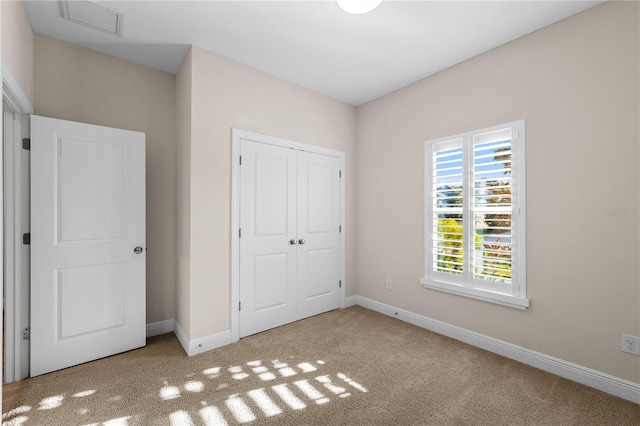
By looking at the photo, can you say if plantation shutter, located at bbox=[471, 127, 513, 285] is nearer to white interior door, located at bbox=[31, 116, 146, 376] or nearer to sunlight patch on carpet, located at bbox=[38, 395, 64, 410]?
white interior door, located at bbox=[31, 116, 146, 376]

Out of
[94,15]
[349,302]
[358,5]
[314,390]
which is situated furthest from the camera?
[349,302]

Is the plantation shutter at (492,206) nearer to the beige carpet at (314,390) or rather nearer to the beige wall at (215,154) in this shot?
the beige carpet at (314,390)

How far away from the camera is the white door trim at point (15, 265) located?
2.18 m

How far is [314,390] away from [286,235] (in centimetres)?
162

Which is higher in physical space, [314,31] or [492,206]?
[314,31]

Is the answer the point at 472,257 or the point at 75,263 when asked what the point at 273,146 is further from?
the point at 472,257

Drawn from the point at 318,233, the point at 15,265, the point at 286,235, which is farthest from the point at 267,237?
the point at 15,265

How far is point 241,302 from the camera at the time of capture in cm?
297

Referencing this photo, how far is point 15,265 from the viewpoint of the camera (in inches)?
87.0

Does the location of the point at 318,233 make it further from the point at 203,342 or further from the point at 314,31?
the point at 314,31

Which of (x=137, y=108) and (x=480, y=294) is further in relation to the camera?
(x=137, y=108)

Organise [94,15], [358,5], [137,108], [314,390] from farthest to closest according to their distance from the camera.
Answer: [137,108], [94,15], [314,390], [358,5]

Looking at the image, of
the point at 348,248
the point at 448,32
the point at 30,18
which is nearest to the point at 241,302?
the point at 348,248

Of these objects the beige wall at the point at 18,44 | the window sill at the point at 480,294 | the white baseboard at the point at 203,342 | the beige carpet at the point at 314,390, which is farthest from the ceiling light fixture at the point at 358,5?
the white baseboard at the point at 203,342
